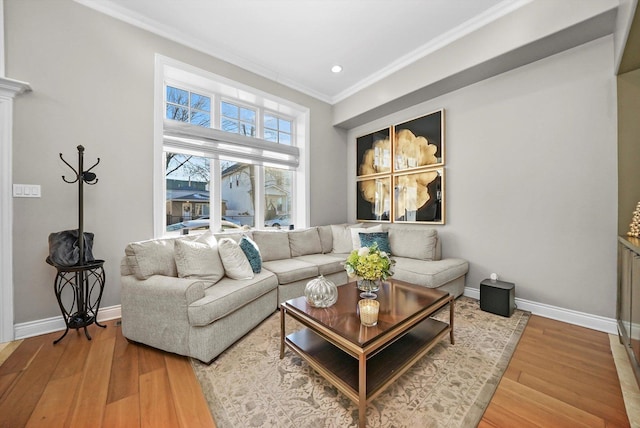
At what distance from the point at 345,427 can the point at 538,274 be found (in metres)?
2.59

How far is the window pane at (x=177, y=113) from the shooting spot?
10.3ft

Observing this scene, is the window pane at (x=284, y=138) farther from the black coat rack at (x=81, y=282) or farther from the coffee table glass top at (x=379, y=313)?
the coffee table glass top at (x=379, y=313)

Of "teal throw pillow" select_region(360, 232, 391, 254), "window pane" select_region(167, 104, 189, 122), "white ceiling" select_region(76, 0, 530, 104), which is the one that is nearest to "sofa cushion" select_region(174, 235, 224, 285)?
"window pane" select_region(167, 104, 189, 122)

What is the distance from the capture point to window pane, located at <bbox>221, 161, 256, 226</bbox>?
11.6 ft

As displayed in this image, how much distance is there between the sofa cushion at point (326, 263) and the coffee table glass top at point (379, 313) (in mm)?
900

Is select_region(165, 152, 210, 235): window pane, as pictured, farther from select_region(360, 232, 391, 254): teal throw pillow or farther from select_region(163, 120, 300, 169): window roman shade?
select_region(360, 232, 391, 254): teal throw pillow

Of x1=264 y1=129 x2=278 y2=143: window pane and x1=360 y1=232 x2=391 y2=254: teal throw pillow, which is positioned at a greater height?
x1=264 y1=129 x2=278 y2=143: window pane

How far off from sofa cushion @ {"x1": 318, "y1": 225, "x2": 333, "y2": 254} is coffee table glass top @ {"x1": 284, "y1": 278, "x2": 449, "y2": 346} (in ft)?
5.50

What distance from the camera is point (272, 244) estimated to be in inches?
131

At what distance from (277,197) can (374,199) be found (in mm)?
1636

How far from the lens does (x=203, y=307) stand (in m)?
1.78

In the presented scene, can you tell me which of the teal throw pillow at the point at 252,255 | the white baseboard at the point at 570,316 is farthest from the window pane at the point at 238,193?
the white baseboard at the point at 570,316

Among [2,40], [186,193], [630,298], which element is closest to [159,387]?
[186,193]

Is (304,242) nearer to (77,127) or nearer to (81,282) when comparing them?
(81,282)
